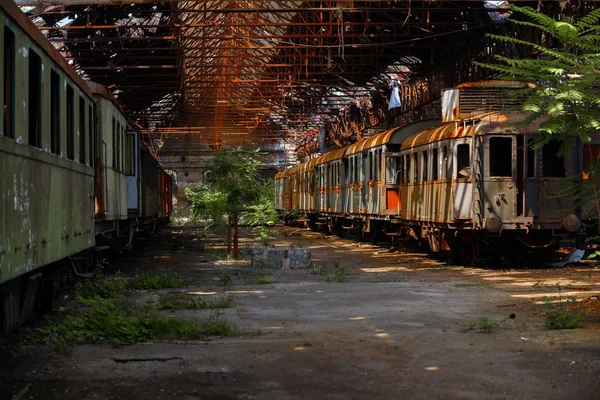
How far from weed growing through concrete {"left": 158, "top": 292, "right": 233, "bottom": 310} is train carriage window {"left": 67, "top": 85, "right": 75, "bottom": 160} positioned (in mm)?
2541

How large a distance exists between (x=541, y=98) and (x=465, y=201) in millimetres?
8799

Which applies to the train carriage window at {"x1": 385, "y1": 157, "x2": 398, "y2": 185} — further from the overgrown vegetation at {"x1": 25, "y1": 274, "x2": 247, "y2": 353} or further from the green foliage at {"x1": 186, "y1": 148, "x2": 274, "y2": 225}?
the overgrown vegetation at {"x1": 25, "y1": 274, "x2": 247, "y2": 353}

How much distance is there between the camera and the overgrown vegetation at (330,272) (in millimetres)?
15694

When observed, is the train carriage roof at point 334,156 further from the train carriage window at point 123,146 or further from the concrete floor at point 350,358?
the concrete floor at point 350,358

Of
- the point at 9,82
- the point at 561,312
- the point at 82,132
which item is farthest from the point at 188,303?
the point at 9,82

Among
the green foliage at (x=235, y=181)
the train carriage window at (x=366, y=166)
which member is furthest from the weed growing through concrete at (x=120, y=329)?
the train carriage window at (x=366, y=166)

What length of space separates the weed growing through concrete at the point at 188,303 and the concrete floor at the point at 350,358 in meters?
0.27

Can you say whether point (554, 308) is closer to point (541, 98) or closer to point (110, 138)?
point (541, 98)

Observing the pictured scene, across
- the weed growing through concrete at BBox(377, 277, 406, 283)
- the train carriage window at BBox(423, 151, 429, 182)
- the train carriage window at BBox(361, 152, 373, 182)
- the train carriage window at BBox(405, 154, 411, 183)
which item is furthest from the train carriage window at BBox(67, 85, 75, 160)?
the train carriage window at BBox(361, 152, 373, 182)

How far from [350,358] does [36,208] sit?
10.3 ft

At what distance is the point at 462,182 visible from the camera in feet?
60.7

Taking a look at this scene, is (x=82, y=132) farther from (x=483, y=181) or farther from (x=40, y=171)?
(x=483, y=181)

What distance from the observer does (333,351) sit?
8.19 metres

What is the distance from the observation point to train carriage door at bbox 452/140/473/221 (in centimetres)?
1838
